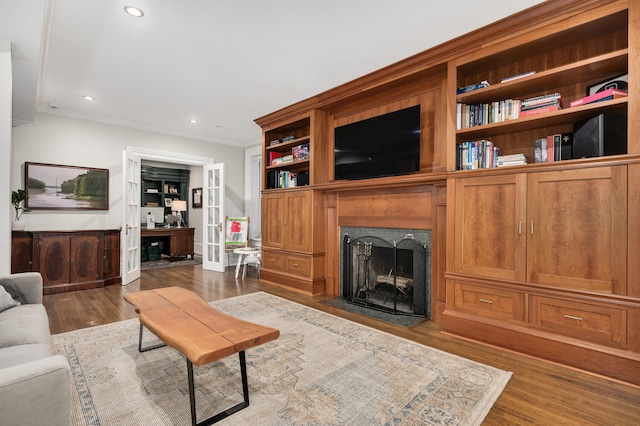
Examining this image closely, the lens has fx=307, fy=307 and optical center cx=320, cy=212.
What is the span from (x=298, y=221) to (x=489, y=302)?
261cm

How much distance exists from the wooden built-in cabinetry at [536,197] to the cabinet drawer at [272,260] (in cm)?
209

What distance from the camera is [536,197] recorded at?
2.38 m

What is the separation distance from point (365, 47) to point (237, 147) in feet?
15.2

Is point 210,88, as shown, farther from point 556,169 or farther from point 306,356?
point 556,169

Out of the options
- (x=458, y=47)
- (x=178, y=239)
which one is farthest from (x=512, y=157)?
(x=178, y=239)

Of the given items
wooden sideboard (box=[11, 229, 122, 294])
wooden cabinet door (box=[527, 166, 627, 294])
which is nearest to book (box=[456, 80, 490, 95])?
wooden cabinet door (box=[527, 166, 627, 294])

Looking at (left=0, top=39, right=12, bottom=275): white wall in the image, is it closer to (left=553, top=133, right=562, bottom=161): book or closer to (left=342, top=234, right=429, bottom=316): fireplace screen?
(left=342, top=234, right=429, bottom=316): fireplace screen

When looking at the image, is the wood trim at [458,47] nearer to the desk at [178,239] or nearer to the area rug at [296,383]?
the area rug at [296,383]

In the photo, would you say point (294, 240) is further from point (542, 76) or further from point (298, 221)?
point (542, 76)

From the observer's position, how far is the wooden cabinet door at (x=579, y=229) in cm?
207

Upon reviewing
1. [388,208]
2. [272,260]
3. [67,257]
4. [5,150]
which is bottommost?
[272,260]

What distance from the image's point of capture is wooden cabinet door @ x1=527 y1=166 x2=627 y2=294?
2.07m

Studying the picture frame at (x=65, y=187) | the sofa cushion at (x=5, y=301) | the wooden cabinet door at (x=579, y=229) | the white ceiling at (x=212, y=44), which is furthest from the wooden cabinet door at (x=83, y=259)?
the wooden cabinet door at (x=579, y=229)

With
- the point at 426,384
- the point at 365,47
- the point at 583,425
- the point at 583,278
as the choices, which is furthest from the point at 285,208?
the point at 583,425
